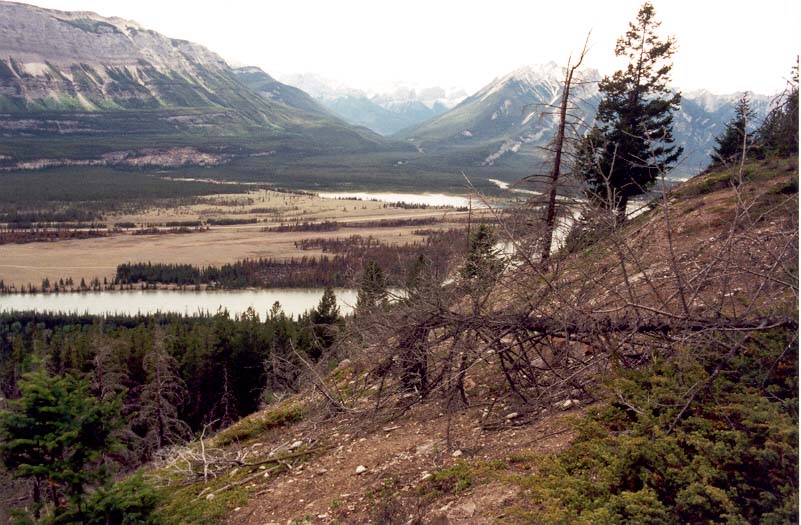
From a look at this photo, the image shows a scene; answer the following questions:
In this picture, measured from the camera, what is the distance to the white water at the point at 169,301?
4850 centimetres

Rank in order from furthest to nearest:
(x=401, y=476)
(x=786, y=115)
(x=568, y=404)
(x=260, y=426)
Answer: (x=260, y=426) → (x=568, y=404) → (x=401, y=476) → (x=786, y=115)

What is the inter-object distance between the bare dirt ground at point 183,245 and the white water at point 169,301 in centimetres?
503

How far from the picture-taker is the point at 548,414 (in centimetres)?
680

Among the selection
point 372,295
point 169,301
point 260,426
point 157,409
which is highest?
point 372,295

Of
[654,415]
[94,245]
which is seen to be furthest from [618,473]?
[94,245]

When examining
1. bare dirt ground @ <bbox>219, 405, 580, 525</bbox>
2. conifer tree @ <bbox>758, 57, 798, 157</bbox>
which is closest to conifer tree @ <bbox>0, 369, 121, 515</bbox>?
bare dirt ground @ <bbox>219, 405, 580, 525</bbox>

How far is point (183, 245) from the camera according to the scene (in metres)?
71.5

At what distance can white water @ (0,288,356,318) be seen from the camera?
4850 cm

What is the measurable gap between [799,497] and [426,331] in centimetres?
426

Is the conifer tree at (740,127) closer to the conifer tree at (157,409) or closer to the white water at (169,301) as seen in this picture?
the conifer tree at (157,409)

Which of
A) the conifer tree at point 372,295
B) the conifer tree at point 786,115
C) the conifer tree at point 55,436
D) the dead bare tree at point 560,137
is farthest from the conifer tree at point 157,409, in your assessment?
the conifer tree at point 786,115

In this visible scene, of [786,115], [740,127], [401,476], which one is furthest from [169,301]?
[786,115]

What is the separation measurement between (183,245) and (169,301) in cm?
2066

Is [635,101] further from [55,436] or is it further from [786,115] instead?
[55,436]
